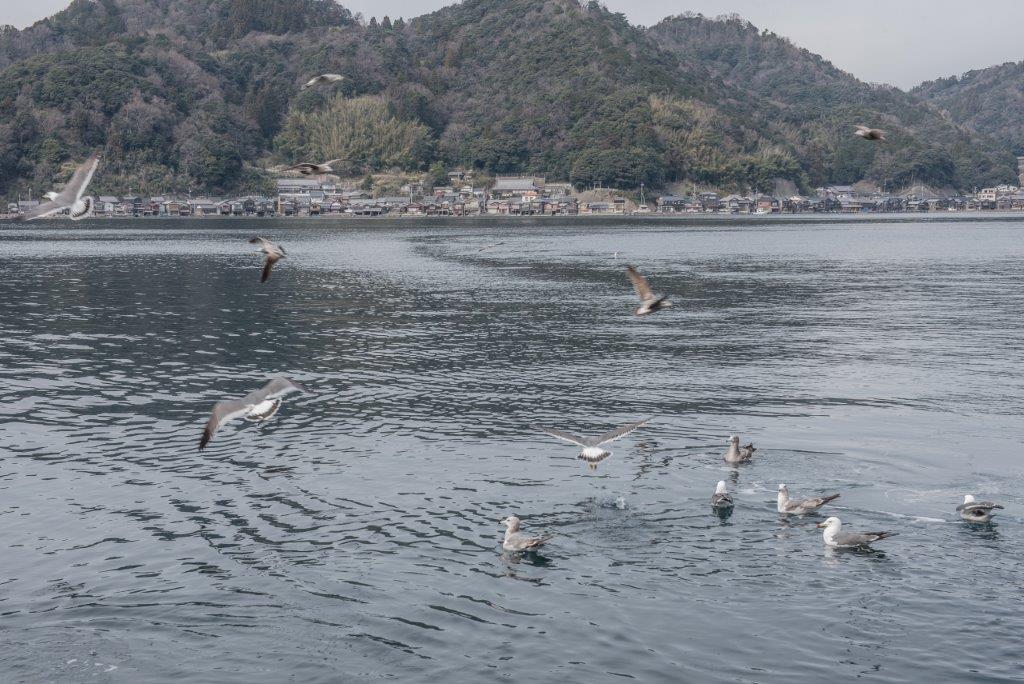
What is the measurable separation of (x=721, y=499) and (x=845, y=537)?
3053 mm

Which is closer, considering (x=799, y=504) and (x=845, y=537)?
(x=845, y=537)

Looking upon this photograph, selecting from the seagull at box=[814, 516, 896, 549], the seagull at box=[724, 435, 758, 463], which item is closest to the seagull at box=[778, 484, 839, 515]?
the seagull at box=[814, 516, 896, 549]

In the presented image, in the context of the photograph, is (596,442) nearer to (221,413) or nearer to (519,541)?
(519,541)

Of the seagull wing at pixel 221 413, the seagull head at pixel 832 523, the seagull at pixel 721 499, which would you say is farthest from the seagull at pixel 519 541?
the seagull wing at pixel 221 413

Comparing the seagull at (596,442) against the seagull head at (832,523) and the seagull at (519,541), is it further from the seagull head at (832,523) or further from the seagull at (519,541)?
the seagull head at (832,523)

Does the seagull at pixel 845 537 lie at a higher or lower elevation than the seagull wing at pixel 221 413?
lower

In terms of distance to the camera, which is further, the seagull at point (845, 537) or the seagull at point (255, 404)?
the seagull at point (845, 537)

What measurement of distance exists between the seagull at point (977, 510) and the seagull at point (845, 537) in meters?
2.05

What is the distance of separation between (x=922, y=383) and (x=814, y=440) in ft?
35.9

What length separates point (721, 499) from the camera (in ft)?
74.8

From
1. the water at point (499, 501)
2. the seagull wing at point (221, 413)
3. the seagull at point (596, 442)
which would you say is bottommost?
the water at point (499, 501)

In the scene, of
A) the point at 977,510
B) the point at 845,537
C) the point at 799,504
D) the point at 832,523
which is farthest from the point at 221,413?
the point at 977,510

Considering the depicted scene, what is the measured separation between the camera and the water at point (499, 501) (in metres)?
17.0

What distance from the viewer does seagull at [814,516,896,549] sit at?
20.4 m
